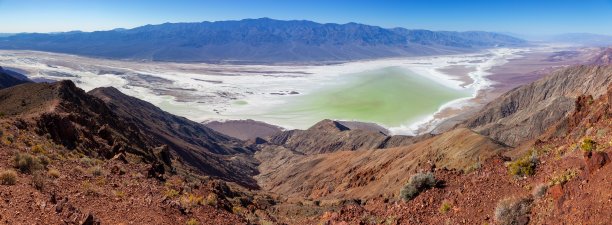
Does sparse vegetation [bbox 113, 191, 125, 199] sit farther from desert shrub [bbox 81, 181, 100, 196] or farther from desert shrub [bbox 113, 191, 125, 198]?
desert shrub [bbox 81, 181, 100, 196]

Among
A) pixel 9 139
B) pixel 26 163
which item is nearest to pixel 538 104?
pixel 9 139

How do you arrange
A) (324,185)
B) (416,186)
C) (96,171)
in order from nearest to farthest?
1. (416,186)
2. (96,171)
3. (324,185)

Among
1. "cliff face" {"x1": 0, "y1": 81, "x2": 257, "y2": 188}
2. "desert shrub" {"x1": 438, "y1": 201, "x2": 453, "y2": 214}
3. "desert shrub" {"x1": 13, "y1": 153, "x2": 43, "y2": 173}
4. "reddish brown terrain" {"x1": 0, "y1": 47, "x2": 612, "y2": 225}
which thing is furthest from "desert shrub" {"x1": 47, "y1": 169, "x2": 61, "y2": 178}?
"desert shrub" {"x1": 438, "y1": 201, "x2": 453, "y2": 214}

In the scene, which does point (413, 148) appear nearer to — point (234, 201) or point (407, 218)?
point (234, 201)

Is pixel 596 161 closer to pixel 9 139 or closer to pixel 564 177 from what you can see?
pixel 564 177

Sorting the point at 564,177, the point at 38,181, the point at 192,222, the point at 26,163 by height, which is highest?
the point at 564,177

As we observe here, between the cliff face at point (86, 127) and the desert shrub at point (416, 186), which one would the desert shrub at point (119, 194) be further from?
the desert shrub at point (416, 186)
